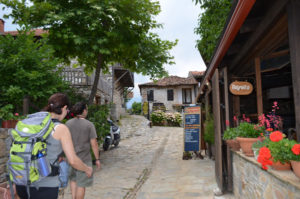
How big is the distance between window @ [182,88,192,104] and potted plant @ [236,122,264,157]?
26.3 meters

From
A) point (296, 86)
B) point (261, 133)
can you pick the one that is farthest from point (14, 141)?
point (261, 133)

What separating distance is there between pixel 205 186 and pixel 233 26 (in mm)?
3369

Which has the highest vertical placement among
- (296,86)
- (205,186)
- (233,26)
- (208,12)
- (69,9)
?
(208,12)

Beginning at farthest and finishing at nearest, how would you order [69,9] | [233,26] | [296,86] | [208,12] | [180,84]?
1. [180,84]
2. [208,12]
3. [69,9]
4. [233,26]
5. [296,86]

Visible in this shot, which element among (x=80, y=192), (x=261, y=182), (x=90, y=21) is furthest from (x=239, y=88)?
(x=90, y=21)

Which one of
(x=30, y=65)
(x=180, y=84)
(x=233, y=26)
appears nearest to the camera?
(x=233, y=26)

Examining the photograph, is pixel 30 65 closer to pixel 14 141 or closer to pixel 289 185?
pixel 14 141

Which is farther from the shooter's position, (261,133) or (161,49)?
(161,49)

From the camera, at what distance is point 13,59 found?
15.8ft

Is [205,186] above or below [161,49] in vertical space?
below

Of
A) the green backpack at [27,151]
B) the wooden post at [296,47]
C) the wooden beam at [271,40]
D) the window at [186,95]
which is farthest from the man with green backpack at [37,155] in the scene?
the window at [186,95]

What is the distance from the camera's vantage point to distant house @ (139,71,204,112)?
29172 mm

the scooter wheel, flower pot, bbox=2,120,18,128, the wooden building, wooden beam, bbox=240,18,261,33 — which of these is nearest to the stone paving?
the scooter wheel

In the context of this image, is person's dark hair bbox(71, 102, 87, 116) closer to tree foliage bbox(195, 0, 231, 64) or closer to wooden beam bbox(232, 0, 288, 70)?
wooden beam bbox(232, 0, 288, 70)
